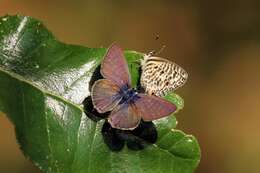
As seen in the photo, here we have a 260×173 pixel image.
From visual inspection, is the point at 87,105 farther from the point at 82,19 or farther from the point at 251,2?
the point at 251,2

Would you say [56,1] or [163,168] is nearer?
[163,168]

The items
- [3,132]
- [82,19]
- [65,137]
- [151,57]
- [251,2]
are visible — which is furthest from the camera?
[251,2]

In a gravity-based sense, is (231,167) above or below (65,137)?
below

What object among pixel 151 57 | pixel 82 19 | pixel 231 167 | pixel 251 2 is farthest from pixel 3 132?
pixel 151 57

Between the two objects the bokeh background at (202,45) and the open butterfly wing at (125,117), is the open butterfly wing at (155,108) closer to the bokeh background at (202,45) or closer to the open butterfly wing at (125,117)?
the open butterfly wing at (125,117)

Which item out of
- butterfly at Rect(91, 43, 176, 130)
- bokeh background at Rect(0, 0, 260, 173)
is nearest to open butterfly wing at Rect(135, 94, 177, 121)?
butterfly at Rect(91, 43, 176, 130)

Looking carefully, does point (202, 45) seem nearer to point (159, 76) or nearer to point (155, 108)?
point (159, 76)

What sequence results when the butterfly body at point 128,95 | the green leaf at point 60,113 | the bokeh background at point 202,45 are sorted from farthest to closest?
1. the bokeh background at point 202,45
2. the butterfly body at point 128,95
3. the green leaf at point 60,113

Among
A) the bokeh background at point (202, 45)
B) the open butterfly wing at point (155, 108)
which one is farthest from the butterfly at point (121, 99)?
the bokeh background at point (202, 45)
